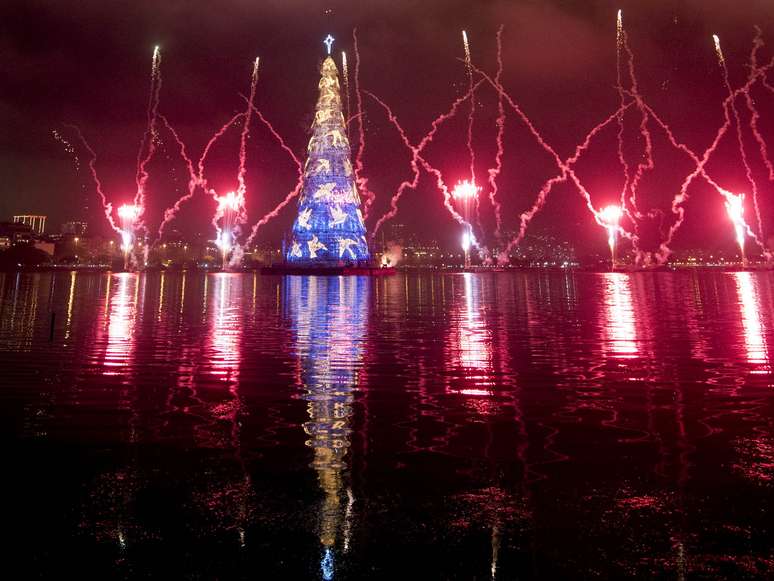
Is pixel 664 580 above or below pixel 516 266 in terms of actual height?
below

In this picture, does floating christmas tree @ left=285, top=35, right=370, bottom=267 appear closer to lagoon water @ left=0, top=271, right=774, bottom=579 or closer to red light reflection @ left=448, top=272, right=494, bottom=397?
red light reflection @ left=448, top=272, right=494, bottom=397

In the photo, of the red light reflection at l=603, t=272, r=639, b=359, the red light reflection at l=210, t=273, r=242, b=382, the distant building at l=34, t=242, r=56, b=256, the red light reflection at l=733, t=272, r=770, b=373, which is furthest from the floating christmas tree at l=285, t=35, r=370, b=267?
the distant building at l=34, t=242, r=56, b=256

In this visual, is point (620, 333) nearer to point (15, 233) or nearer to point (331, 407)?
point (331, 407)

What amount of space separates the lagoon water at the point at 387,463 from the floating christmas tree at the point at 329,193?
5853 centimetres

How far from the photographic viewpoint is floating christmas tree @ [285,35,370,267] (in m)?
70.4

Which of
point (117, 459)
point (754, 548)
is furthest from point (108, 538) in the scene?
point (754, 548)

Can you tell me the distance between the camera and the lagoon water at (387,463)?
3.79 meters

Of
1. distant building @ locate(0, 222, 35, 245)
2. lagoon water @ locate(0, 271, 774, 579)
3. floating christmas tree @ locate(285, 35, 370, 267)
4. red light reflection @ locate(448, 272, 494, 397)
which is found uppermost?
distant building @ locate(0, 222, 35, 245)

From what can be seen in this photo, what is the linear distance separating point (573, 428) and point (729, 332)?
1266 centimetres

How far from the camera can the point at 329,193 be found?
7062cm

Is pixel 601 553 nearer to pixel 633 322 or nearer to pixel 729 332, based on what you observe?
pixel 729 332

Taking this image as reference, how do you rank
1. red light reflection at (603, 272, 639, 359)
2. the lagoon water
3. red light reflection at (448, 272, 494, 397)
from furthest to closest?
1. red light reflection at (603, 272, 639, 359)
2. red light reflection at (448, 272, 494, 397)
3. the lagoon water

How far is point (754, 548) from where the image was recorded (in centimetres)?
383

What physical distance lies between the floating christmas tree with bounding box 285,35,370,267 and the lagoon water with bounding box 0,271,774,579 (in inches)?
2304
